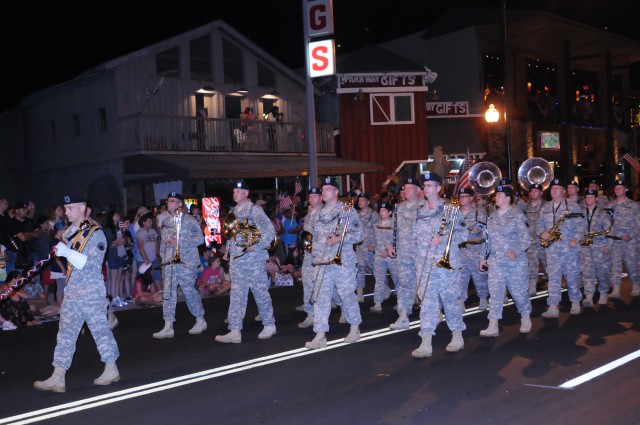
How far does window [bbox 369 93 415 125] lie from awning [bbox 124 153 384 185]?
156 inches

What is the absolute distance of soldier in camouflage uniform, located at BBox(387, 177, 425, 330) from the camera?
1149 cm

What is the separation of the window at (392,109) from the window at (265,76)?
4253 mm

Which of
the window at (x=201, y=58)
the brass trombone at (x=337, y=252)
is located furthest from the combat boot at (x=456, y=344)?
the window at (x=201, y=58)

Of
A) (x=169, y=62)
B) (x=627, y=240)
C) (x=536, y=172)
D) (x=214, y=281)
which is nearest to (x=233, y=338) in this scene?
(x=214, y=281)

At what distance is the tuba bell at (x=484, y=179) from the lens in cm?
1542

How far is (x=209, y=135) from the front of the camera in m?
27.2

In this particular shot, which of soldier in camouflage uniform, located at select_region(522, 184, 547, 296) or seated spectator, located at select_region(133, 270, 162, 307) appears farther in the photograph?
seated spectator, located at select_region(133, 270, 162, 307)

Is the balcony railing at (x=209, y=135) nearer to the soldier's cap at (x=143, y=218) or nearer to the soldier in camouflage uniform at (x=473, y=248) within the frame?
the soldier's cap at (x=143, y=218)

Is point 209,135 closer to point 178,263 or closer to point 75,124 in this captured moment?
point 75,124

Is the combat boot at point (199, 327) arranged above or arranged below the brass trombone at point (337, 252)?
below

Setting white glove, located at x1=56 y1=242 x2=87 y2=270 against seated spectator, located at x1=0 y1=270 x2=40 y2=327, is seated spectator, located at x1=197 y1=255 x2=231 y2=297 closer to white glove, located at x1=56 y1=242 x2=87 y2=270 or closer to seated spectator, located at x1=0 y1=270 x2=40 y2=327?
seated spectator, located at x1=0 y1=270 x2=40 y2=327

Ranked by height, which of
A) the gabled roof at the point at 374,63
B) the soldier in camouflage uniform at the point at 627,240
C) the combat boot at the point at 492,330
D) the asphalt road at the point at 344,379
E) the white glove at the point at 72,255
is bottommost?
the asphalt road at the point at 344,379

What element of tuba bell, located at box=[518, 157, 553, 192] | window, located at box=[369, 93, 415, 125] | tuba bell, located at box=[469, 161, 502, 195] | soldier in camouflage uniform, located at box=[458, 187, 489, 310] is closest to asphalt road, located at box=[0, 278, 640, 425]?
soldier in camouflage uniform, located at box=[458, 187, 489, 310]

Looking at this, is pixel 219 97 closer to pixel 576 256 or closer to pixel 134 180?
pixel 134 180
